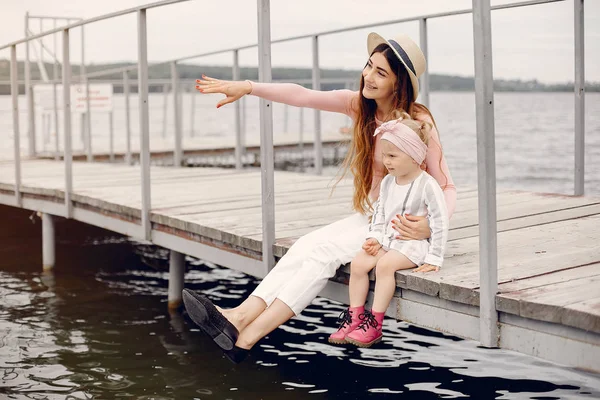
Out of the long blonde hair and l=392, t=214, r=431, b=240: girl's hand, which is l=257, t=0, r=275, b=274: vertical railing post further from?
l=392, t=214, r=431, b=240: girl's hand

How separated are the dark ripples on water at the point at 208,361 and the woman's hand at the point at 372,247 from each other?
938 millimetres

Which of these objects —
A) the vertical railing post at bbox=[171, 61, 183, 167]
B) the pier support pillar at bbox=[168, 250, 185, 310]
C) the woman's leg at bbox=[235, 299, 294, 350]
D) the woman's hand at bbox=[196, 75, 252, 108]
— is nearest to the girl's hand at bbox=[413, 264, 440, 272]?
the woman's leg at bbox=[235, 299, 294, 350]

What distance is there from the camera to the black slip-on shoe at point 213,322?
3025 millimetres

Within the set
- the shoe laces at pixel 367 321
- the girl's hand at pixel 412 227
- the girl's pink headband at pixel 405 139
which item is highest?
the girl's pink headband at pixel 405 139

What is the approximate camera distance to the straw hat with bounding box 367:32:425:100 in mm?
3123

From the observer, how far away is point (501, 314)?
2656 mm

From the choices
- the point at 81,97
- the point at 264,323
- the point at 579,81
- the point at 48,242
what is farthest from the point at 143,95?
the point at 81,97

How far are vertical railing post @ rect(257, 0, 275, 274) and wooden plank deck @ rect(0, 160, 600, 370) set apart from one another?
0.27ft

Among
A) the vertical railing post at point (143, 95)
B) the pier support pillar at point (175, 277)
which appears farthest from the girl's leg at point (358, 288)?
the pier support pillar at point (175, 277)

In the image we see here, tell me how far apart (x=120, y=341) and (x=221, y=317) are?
181 centimetres

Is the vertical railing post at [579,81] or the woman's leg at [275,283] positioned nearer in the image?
the woman's leg at [275,283]

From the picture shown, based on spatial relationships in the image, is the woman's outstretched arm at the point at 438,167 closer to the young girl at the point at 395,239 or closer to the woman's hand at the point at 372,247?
the young girl at the point at 395,239

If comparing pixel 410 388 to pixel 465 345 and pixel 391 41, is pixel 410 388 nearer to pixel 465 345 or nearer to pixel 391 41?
pixel 465 345

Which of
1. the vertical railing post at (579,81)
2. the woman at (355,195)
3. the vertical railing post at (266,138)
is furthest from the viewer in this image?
the vertical railing post at (579,81)
